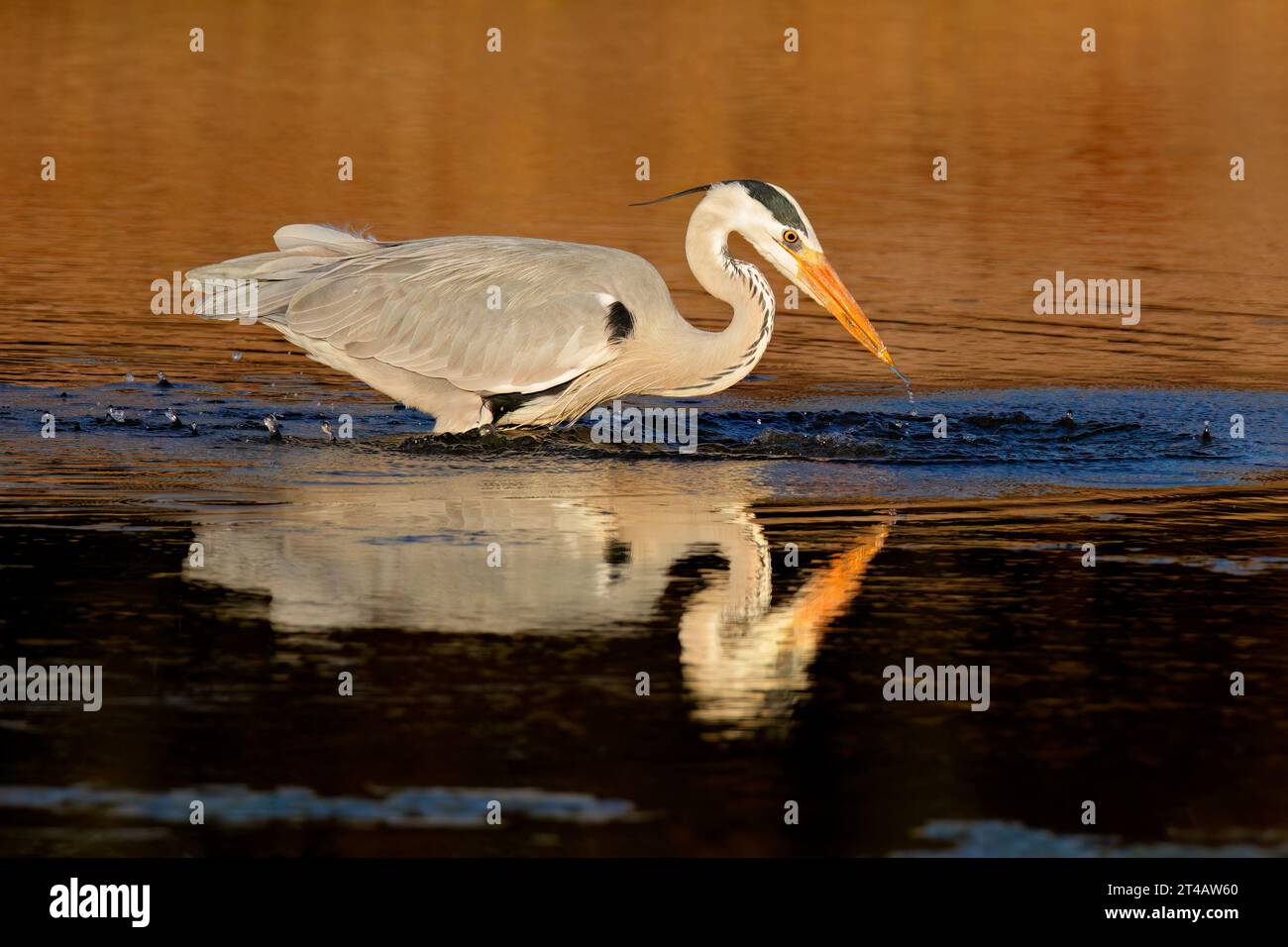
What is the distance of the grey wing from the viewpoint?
11.6 m

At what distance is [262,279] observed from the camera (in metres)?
12.4

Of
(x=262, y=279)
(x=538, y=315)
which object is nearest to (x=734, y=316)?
(x=538, y=315)

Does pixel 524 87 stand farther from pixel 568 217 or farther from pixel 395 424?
pixel 395 424

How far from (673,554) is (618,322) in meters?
2.74

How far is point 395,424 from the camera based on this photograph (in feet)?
41.1

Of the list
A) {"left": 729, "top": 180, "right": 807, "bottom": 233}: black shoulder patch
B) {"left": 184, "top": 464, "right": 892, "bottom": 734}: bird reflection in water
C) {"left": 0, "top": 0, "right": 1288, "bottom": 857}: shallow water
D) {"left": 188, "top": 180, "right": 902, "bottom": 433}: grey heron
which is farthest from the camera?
{"left": 188, "top": 180, "right": 902, "bottom": 433}: grey heron

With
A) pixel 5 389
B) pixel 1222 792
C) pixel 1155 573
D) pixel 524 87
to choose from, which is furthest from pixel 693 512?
pixel 524 87

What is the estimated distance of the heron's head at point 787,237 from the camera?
1155cm

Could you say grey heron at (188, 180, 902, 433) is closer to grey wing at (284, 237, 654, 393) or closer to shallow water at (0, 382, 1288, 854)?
grey wing at (284, 237, 654, 393)

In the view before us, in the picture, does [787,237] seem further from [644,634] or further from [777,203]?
[644,634]

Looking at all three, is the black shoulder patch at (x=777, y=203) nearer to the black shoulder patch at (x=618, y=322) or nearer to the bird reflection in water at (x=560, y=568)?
the black shoulder patch at (x=618, y=322)

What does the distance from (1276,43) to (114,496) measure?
105 feet

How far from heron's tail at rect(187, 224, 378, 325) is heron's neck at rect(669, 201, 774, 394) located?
2.11m

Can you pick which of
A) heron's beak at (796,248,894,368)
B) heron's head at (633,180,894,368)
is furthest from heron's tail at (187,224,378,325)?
heron's beak at (796,248,894,368)
